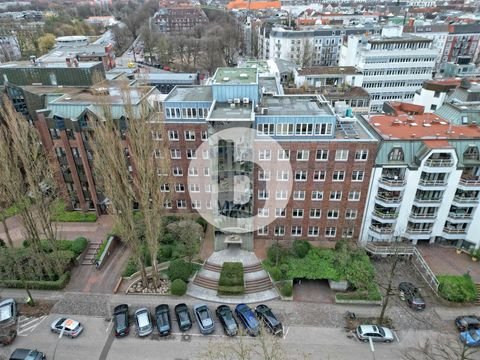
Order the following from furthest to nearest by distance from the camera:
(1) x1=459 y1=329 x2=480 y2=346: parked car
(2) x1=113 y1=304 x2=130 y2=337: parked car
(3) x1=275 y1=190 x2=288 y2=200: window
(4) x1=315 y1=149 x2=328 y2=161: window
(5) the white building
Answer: (5) the white building, (3) x1=275 y1=190 x2=288 y2=200: window, (4) x1=315 y1=149 x2=328 y2=161: window, (2) x1=113 y1=304 x2=130 y2=337: parked car, (1) x1=459 y1=329 x2=480 y2=346: parked car

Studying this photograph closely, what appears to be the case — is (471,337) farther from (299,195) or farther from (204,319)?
(204,319)

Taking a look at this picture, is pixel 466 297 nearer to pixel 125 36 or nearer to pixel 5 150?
pixel 5 150

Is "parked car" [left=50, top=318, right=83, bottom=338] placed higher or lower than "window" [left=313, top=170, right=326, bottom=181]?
lower

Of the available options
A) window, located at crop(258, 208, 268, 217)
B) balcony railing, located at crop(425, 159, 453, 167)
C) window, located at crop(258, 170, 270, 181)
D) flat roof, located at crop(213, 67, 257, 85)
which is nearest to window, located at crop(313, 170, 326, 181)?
window, located at crop(258, 170, 270, 181)

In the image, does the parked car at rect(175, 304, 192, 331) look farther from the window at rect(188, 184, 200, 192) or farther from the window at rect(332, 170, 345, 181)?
the window at rect(332, 170, 345, 181)

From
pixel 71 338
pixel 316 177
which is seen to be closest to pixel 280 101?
pixel 316 177

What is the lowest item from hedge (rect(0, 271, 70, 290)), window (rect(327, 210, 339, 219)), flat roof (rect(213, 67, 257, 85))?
hedge (rect(0, 271, 70, 290))
